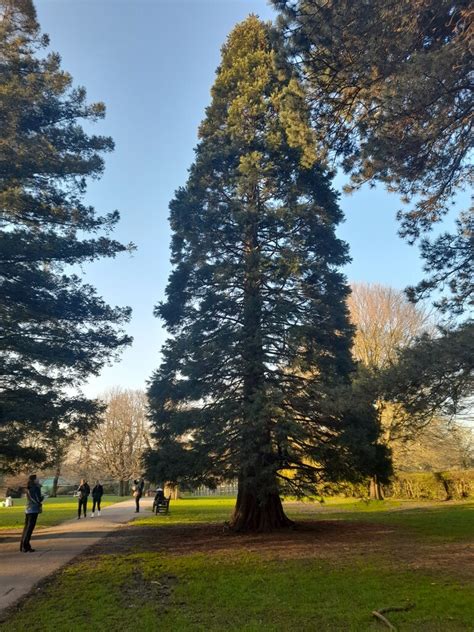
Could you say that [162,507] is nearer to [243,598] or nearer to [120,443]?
[243,598]

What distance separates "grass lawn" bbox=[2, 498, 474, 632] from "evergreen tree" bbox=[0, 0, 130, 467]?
13.1 ft

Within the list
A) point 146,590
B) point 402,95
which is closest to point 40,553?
point 146,590

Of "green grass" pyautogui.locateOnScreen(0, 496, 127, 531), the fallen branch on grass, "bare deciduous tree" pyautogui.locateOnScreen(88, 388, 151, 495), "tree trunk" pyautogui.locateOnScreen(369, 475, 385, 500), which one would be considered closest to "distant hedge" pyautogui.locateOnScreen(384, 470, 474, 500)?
"tree trunk" pyautogui.locateOnScreen(369, 475, 385, 500)

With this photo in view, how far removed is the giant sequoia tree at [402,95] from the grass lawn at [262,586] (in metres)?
5.04

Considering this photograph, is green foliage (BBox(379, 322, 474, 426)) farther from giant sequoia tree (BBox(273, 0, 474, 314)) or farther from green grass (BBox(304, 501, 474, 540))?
green grass (BBox(304, 501, 474, 540))

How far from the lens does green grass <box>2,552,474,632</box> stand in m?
5.57

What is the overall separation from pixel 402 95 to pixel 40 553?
11.4m

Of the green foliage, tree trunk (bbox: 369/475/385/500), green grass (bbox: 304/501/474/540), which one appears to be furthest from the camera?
tree trunk (bbox: 369/475/385/500)

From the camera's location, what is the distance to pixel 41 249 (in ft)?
39.7

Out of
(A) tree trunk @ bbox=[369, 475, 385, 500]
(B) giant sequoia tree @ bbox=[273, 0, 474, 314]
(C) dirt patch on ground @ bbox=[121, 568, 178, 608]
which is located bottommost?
(C) dirt patch on ground @ bbox=[121, 568, 178, 608]

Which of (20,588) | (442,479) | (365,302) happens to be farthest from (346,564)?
(365,302)

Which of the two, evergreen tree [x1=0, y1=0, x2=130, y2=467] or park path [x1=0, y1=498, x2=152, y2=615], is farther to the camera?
evergreen tree [x1=0, y1=0, x2=130, y2=467]

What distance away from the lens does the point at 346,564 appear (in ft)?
29.2

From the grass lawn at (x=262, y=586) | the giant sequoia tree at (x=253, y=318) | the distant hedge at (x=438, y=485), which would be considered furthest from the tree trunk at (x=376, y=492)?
the grass lawn at (x=262, y=586)
